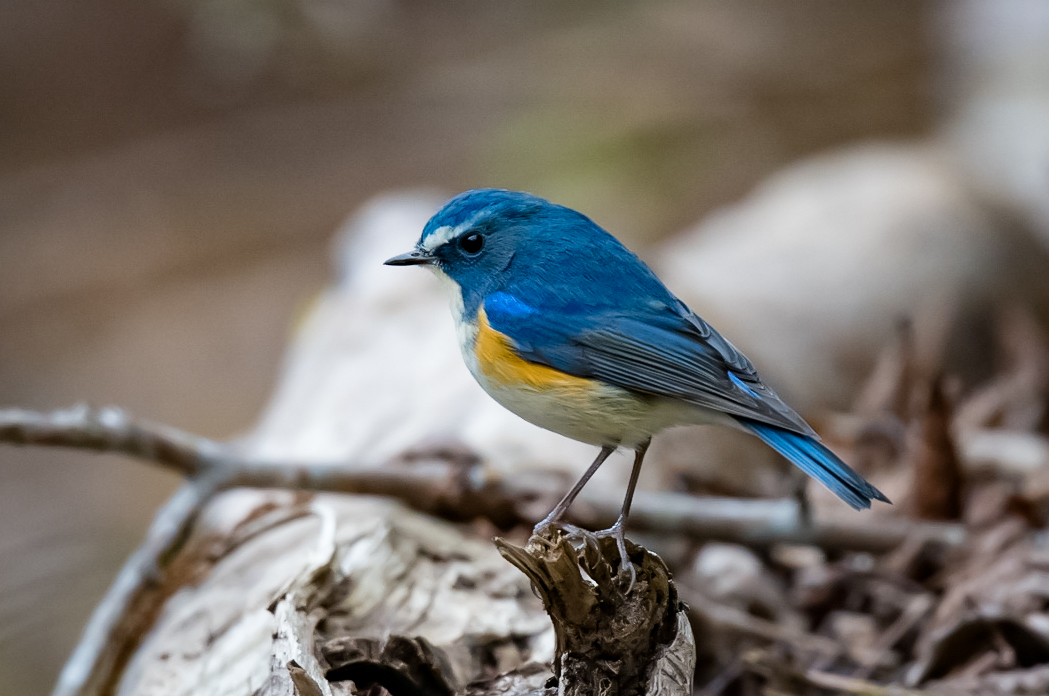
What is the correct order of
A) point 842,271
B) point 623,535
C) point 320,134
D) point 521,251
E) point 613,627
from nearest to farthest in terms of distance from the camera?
point 613,627 → point 623,535 → point 521,251 → point 842,271 → point 320,134

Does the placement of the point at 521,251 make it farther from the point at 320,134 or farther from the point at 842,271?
the point at 320,134

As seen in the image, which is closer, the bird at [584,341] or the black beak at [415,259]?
the bird at [584,341]

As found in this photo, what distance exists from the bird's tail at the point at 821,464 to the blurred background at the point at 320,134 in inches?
198

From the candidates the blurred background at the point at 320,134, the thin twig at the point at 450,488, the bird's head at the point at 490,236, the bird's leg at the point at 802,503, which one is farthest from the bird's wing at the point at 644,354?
the blurred background at the point at 320,134

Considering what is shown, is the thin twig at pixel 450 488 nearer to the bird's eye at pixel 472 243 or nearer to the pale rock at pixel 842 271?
the bird's eye at pixel 472 243

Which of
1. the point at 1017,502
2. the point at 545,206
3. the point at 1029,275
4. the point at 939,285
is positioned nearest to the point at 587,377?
the point at 545,206

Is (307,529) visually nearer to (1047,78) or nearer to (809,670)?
(809,670)

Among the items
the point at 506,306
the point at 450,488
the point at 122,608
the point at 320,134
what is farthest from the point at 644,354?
the point at 320,134

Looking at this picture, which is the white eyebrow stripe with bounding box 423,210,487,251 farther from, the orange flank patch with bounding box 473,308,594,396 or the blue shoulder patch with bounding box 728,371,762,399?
the blue shoulder patch with bounding box 728,371,762,399

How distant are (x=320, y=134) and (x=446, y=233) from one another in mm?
9502

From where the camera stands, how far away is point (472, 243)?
2.98m

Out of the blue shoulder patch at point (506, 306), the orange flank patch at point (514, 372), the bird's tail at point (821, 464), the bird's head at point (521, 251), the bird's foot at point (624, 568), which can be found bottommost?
the bird's foot at point (624, 568)

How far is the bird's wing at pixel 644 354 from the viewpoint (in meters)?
2.68

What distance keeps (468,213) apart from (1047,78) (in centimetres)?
729
